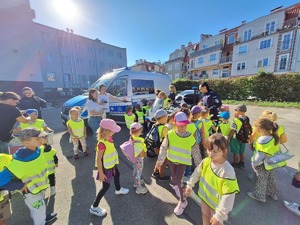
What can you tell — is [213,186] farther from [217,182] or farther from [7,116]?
[7,116]

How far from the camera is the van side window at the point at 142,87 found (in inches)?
273

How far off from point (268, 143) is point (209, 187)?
141cm

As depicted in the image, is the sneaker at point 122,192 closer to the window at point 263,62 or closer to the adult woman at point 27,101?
the adult woman at point 27,101

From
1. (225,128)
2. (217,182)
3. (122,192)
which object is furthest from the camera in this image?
(225,128)

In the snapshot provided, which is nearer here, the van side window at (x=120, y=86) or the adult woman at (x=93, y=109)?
the adult woman at (x=93, y=109)

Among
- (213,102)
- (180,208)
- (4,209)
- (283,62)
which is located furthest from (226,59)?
(4,209)

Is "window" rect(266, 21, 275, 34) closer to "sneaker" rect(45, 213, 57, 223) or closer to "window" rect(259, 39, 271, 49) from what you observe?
"window" rect(259, 39, 271, 49)

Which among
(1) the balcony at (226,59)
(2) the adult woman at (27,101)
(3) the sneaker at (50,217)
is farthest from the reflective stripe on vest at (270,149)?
(1) the balcony at (226,59)

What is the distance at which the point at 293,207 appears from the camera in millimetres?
2410

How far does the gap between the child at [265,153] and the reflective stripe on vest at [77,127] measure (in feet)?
13.2

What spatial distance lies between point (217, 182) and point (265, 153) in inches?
54.9

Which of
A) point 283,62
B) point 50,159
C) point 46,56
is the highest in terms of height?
point 46,56

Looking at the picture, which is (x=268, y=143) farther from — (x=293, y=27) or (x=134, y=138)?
(x=293, y=27)

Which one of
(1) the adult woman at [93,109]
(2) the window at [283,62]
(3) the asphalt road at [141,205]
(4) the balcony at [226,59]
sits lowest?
(3) the asphalt road at [141,205]
